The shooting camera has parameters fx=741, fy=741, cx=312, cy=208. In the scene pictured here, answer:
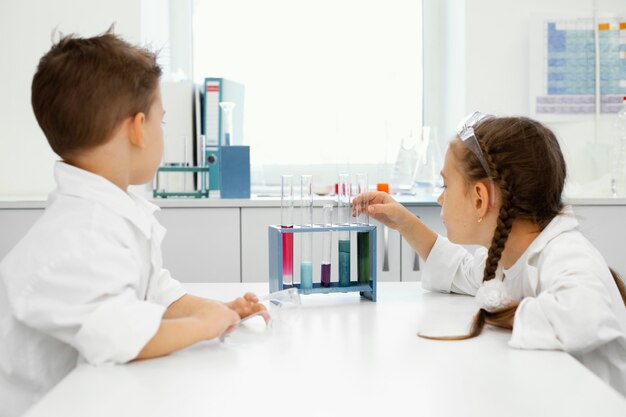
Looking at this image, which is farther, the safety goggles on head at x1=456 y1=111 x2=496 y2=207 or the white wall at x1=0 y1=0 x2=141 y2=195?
the white wall at x1=0 y1=0 x2=141 y2=195

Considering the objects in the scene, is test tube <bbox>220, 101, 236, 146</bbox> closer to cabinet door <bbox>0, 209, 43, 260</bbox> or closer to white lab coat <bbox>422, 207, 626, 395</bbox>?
cabinet door <bbox>0, 209, 43, 260</bbox>

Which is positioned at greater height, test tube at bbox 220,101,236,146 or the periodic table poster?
the periodic table poster

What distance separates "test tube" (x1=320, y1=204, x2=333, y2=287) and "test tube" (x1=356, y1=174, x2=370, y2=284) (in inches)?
2.2

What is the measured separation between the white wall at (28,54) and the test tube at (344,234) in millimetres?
1789

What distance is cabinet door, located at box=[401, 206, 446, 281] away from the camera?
8.62 feet

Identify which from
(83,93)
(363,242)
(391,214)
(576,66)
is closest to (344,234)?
(363,242)

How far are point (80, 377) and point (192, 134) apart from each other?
2011mm

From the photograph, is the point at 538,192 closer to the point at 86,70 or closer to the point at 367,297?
the point at 367,297

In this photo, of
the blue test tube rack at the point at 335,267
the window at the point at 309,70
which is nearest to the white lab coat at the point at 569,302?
the blue test tube rack at the point at 335,267

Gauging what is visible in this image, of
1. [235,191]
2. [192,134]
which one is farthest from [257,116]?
[235,191]

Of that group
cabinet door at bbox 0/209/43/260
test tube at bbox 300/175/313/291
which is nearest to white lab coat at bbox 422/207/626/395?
test tube at bbox 300/175/313/291

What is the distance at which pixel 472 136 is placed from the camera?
4.53ft

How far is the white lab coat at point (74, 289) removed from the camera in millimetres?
950

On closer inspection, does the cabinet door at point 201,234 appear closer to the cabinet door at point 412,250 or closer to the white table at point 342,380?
the cabinet door at point 412,250
